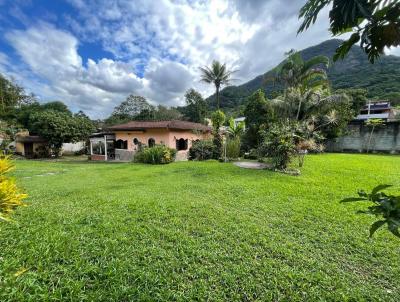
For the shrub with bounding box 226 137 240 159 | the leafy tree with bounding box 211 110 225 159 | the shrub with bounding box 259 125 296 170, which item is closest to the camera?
the shrub with bounding box 259 125 296 170

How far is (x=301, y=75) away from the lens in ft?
42.7

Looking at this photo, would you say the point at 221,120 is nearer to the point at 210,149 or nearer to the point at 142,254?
the point at 210,149

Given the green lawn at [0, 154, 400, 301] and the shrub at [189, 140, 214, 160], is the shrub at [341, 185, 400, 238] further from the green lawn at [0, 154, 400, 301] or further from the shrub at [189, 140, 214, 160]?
the shrub at [189, 140, 214, 160]

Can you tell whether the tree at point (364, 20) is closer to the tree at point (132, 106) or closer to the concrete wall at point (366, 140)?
the concrete wall at point (366, 140)

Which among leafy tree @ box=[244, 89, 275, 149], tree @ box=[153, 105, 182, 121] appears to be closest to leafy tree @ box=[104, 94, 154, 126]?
tree @ box=[153, 105, 182, 121]

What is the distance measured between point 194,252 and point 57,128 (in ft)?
82.4

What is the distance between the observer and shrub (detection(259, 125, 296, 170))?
31.2ft

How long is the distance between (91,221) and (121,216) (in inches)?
22.3

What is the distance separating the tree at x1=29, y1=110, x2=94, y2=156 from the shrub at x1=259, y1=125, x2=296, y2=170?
22562mm

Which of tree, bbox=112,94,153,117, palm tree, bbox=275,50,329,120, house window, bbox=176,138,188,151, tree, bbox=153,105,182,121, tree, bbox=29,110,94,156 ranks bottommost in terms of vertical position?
house window, bbox=176,138,188,151

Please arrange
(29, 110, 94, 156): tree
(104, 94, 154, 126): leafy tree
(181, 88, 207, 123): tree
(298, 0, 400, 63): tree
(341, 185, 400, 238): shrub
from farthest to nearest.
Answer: (104, 94, 154, 126): leafy tree, (181, 88, 207, 123): tree, (29, 110, 94, 156): tree, (298, 0, 400, 63): tree, (341, 185, 400, 238): shrub

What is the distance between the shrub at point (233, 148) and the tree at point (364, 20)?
1406cm

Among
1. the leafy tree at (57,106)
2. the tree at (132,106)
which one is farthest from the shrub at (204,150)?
the leafy tree at (57,106)

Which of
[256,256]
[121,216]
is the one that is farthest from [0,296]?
[256,256]
